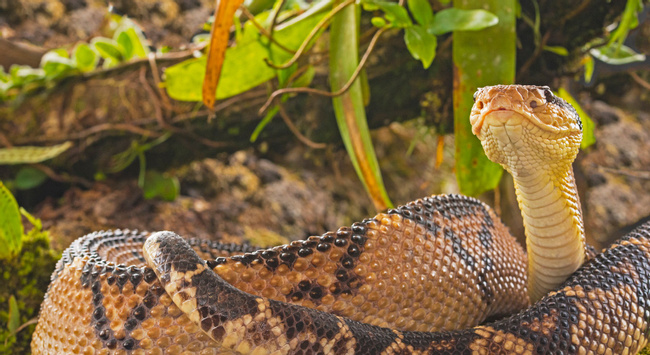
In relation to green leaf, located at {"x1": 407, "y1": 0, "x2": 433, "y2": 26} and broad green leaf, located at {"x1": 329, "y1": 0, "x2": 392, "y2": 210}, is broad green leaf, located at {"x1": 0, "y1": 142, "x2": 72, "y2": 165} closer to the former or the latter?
broad green leaf, located at {"x1": 329, "y1": 0, "x2": 392, "y2": 210}

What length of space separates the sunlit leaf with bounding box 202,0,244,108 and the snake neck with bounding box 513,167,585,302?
1.12 meters

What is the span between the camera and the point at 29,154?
2.78 meters

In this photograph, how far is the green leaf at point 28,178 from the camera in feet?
9.30

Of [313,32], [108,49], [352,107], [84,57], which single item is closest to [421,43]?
[352,107]

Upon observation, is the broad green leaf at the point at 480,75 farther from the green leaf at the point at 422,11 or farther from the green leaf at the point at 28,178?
the green leaf at the point at 28,178

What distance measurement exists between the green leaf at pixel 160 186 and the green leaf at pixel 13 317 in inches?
50.8

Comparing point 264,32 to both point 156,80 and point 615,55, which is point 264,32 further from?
point 615,55

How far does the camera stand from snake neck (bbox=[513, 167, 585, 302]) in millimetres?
1314

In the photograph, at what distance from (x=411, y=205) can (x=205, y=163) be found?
246 cm

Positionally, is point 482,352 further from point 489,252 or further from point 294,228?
point 294,228

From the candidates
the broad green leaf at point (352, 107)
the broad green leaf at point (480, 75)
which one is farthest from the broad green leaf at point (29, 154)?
the broad green leaf at point (480, 75)

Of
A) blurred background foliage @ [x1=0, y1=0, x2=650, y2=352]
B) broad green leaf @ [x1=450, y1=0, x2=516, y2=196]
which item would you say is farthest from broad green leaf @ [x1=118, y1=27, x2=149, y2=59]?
broad green leaf @ [x1=450, y1=0, x2=516, y2=196]

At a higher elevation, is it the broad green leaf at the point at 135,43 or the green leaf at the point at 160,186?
the broad green leaf at the point at 135,43

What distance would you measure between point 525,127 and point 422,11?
920mm
